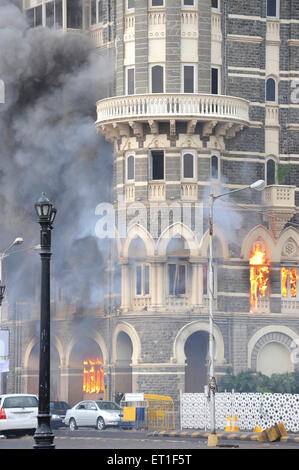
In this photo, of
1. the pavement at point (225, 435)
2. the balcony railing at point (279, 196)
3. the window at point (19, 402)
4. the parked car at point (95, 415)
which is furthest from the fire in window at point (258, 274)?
the window at point (19, 402)

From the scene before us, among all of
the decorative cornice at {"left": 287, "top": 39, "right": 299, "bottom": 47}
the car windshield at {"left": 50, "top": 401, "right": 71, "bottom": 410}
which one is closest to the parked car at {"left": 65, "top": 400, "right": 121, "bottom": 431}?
the car windshield at {"left": 50, "top": 401, "right": 71, "bottom": 410}

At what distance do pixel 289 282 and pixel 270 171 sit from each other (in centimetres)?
656

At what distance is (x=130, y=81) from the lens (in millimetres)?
83312

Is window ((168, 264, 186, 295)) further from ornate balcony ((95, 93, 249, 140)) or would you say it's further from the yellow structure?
ornate balcony ((95, 93, 249, 140))

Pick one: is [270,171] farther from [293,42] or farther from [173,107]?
[173,107]

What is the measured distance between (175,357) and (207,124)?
42.3 ft

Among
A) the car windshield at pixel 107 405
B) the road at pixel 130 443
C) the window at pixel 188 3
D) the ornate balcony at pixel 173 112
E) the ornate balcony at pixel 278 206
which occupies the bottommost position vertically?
the road at pixel 130 443

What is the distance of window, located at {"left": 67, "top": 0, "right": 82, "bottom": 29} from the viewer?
290 ft

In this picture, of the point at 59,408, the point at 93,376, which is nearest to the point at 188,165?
the point at 93,376

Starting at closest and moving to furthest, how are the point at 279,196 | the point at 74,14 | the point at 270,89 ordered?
the point at 279,196 → the point at 270,89 → the point at 74,14

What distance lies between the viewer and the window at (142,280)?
270 feet

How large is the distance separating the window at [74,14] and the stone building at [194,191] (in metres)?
1.59

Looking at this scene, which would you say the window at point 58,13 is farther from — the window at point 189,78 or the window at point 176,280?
the window at point 176,280
